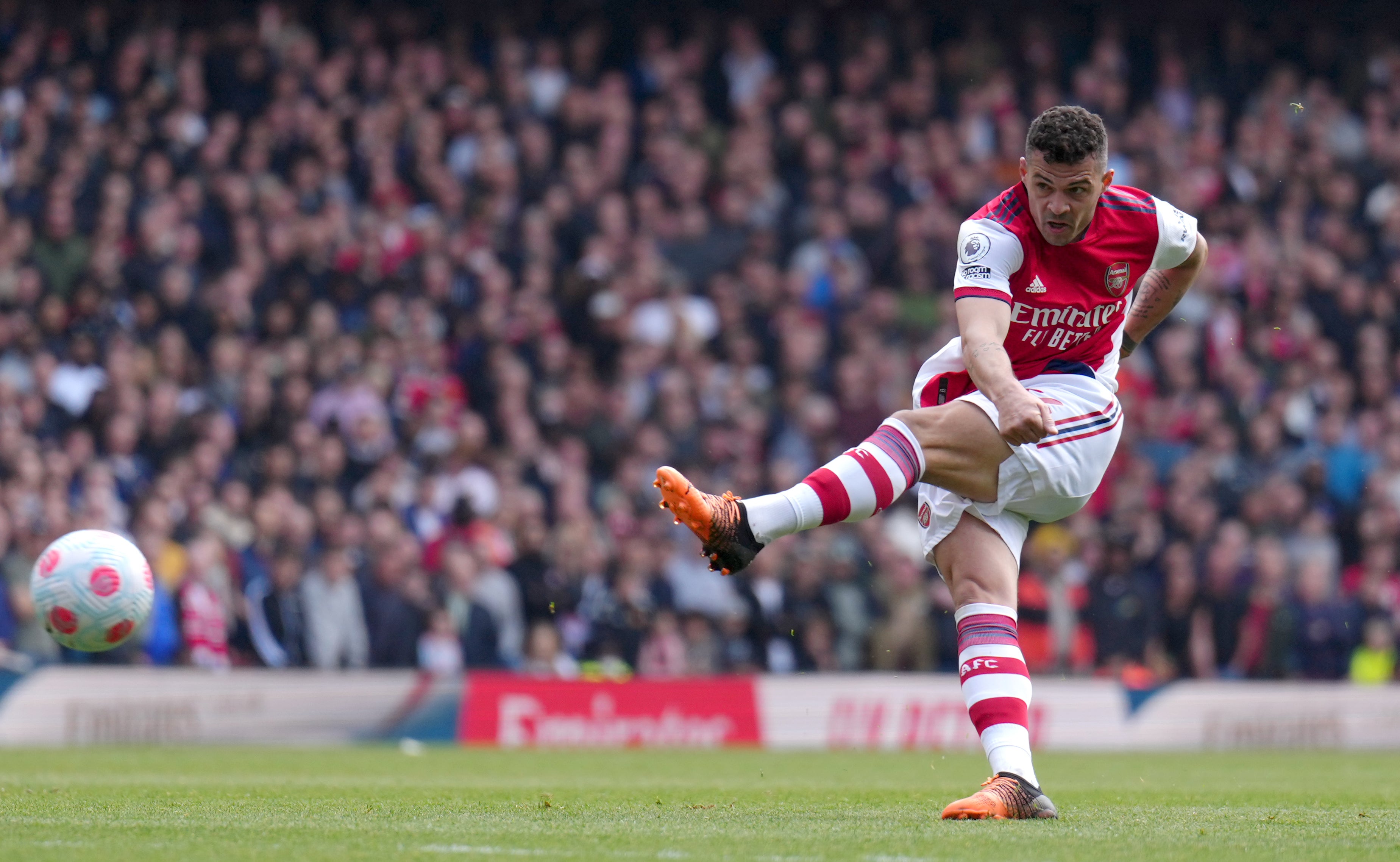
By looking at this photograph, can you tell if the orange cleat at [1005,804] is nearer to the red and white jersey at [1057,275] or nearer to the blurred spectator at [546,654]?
the red and white jersey at [1057,275]

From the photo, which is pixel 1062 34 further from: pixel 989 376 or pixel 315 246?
pixel 989 376

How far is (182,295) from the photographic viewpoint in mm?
15148

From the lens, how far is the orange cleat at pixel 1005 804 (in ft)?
18.7

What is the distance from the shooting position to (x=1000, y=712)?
6023 millimetres

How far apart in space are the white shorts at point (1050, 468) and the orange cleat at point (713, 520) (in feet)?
2.61

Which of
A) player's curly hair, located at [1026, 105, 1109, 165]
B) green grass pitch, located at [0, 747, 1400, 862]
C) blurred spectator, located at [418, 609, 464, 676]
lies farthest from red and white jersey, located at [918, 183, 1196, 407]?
blurred spectator, located at [418, 609, 464, 676]

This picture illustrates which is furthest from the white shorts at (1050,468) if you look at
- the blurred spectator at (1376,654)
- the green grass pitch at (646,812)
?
the blurred spectator at (1376,654)

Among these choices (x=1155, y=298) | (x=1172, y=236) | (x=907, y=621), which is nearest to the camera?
(x=1172, y=236)

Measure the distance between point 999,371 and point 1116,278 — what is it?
72 cm

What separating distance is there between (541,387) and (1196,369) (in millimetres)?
6059

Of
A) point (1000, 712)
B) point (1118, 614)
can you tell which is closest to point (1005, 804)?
point (1000, 712)

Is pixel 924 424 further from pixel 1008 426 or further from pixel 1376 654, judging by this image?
pixel 1376 654

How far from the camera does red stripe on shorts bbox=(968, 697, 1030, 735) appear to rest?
6016 mm

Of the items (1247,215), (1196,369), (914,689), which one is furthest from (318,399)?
(1247,215)
